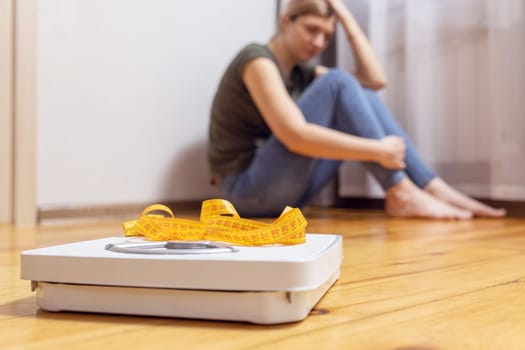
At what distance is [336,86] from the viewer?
69.2 inches

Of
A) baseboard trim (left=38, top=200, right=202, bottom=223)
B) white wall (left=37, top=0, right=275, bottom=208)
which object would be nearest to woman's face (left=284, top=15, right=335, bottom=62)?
white wall (left=37, top=0, right=275, bottom=208)

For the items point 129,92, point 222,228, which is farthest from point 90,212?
point 222,228

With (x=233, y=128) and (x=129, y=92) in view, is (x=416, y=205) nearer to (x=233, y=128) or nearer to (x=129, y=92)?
(x=233, y=128)

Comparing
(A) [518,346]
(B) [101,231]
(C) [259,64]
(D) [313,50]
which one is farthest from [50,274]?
(D) [313,50]

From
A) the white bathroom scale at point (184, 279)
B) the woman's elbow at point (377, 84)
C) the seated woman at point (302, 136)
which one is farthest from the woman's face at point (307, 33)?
the white bathroom scale at point (184, 279)

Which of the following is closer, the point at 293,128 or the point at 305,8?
the point at 293,128

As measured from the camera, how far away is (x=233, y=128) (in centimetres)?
188

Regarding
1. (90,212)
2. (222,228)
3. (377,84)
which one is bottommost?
(90,212)

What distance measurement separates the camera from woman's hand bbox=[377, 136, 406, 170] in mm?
1736

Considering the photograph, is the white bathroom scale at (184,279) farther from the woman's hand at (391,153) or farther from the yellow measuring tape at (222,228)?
the woman's hand at (391,153)

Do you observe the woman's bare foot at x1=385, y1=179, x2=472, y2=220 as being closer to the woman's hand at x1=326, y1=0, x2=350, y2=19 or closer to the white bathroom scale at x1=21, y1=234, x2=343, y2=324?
the woman's hand at x1=326, y1=0, x2=350, y2=19

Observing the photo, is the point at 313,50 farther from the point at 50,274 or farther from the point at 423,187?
the point at 50,274

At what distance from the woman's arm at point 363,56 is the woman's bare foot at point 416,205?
16.4 inches

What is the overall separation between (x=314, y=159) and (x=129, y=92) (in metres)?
0.63
